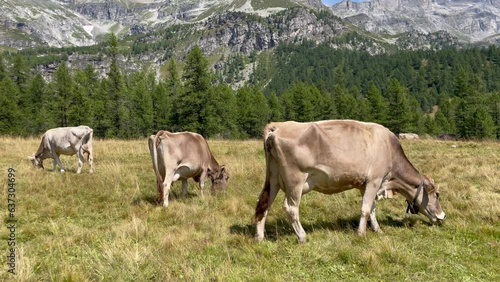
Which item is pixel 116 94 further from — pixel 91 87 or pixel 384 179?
pixel 384 179

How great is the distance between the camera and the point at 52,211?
8.66 m

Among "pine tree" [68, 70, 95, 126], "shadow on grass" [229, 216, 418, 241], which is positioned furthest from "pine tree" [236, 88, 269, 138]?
"shadow on grass" [229, 216, 418, 241]

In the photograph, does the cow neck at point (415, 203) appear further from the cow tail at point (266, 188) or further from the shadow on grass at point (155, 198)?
the shadow on grass at point (155, 198)

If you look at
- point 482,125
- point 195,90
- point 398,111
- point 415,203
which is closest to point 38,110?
point 195,90

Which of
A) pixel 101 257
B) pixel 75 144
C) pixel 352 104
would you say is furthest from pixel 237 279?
pixel 352 104

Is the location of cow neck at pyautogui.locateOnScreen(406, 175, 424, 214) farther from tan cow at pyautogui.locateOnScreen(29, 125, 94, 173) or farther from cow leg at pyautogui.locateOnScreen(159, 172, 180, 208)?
tan cow at pyautogui.locateOnScreen(29, 125, 94, 173)

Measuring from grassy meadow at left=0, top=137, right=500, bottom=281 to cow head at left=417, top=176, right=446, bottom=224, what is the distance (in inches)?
9.5

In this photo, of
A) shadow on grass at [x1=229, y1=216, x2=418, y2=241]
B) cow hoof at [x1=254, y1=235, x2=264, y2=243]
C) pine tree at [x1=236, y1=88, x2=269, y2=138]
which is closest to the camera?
cow hoof at [x1=254, y1=235, x2=264, y2=243]

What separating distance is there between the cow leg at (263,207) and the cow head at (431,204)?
342cm

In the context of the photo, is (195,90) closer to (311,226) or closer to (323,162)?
(311,226)

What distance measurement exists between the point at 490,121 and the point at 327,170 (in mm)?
77804

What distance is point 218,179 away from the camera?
11.2 meters

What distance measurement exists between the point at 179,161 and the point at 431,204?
645 centimetres

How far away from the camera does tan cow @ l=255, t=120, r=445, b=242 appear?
21.5ft
